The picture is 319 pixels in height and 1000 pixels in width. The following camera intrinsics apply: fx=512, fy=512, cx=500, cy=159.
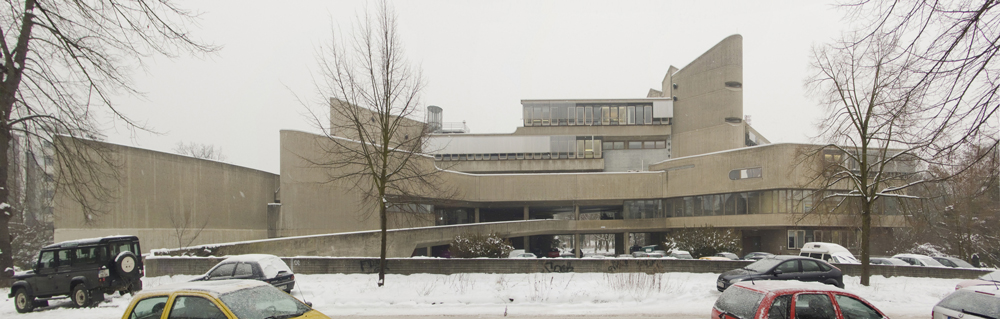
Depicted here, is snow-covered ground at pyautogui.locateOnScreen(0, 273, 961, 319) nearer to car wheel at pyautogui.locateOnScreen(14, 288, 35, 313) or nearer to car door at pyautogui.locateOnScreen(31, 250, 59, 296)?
car wheel at pyautogui.locateOnScreen(14, 288, 35, 313)

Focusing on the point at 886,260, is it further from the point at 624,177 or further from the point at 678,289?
the point at 624,177

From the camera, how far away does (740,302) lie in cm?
726

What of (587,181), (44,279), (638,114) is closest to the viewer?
(44,279)

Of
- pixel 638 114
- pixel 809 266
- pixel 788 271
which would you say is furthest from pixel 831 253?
pixel 638 114

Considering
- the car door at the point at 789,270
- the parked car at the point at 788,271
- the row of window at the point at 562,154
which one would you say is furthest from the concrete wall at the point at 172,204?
the car door at the point at 789,270

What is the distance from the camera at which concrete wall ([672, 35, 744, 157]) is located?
48.3 m

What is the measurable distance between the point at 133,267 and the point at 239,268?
111 inches

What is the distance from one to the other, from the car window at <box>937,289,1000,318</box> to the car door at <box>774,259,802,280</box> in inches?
268

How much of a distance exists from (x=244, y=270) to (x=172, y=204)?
17.5m

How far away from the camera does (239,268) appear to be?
1374 centimetres

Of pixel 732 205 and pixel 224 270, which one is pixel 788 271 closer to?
pixel 224 270

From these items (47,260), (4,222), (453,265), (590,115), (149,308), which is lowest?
(453,265)

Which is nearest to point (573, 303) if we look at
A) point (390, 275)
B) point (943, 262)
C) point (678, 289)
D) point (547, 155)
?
point (678, 289)

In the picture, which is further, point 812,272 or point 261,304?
point 812,272
